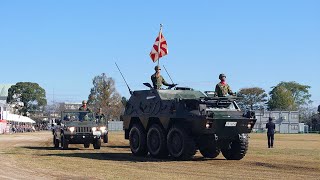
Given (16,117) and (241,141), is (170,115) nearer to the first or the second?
(241,141)

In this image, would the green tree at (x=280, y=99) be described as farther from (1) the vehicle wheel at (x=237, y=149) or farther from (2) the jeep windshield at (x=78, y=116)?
(1) the vehicle wheel at (x=237, y=149)

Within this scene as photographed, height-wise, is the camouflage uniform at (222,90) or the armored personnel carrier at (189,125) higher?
the camouflage uniform at (222,90)

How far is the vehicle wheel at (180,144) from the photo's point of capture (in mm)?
17453

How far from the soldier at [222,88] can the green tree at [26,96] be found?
113m

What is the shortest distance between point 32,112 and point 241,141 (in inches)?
4705

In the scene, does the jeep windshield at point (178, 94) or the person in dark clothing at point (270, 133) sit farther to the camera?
the person in dark clothing at point (270, 133)

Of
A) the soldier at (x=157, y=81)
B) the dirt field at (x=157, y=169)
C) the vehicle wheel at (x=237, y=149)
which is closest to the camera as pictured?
the dirt field at (x=157, y=169)

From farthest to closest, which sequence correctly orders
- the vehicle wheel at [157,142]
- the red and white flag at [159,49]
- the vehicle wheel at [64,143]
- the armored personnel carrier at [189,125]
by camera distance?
1. the vehicle wheel at [64,143]
2. the red and white flag at [159,49]
3. the vehicle wheel at [157,142]
4. the armored personnel carrier at [189,125]

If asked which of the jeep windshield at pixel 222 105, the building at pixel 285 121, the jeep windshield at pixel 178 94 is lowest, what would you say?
the building at pixel 285 121

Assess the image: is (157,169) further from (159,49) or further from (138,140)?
(159,49)

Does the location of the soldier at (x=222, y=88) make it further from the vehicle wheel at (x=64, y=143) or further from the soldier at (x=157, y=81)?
the vehicle wheel at (x=64, y=143)

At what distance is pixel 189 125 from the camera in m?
17.6

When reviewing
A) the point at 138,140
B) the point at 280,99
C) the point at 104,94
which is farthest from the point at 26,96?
the point at 138,140

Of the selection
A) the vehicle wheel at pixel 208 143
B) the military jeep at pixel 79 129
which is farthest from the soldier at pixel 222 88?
the military jeep at pixel 79 129
